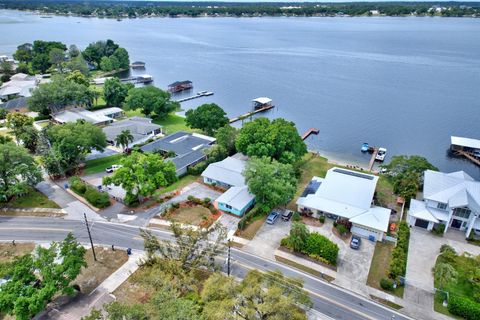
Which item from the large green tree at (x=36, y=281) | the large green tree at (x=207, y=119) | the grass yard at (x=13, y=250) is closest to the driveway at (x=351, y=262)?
the large green tree at (x=36, y=281)

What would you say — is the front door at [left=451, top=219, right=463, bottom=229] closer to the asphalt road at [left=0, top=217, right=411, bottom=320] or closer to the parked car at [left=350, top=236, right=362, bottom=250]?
the parked car at [left=350, top=236, right=362, bottom=250]

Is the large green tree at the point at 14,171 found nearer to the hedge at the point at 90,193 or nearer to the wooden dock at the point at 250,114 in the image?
the hedge at the point at 90,193

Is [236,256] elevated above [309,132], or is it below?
above

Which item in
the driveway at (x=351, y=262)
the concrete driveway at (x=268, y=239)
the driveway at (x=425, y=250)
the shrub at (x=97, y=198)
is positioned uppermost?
the shrub at (x=97, y=198)

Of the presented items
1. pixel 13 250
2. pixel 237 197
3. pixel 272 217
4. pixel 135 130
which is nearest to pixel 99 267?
pixel 13 250

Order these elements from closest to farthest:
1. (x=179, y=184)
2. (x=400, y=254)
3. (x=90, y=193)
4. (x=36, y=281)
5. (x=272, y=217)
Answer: (x=36, y=281) < (x=400, y=254) < (x=272, y=217) < (x=90, y=193) < (x=179, y=184)

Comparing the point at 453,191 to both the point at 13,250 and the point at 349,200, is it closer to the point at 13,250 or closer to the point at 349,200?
the point at 349,200

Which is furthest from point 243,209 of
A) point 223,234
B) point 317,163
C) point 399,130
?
point 399,130
